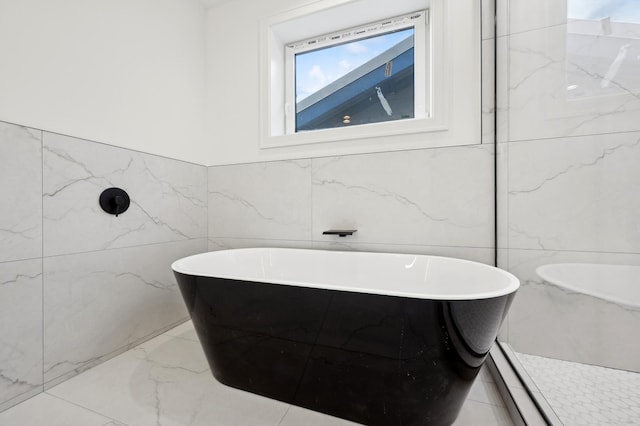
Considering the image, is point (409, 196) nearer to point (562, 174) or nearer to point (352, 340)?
point (562, 174)

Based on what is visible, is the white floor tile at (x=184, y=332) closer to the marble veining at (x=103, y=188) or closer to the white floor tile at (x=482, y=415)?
the marble veining at (x=103, y=188)

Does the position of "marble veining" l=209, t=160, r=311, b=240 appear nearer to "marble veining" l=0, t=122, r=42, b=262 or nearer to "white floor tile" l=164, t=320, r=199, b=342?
"white floor tile" l=164, t=320, r=199, b=342

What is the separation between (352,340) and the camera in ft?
2.93

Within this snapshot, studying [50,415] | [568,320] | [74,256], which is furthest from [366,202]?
[50,415]

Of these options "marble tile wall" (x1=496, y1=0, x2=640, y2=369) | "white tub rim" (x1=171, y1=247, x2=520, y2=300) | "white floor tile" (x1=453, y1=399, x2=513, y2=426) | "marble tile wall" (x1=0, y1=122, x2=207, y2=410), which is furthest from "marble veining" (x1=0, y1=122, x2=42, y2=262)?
"marble tile wall" (x1=496, y1=0, x2=640, y2=369)

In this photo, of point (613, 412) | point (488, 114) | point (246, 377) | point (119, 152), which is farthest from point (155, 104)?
point (613, 412)

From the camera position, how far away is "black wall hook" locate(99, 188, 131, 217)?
136 centimetres

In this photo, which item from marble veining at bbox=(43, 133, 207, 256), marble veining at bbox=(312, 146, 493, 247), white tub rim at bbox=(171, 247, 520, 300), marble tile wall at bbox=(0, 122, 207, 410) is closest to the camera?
white tub rim at bbox=(171, 247, 520, 300)

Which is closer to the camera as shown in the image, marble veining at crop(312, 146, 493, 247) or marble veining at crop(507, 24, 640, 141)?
marble veining at crop(507, 24, 640, 141)

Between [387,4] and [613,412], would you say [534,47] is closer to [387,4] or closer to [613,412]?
[387,4]

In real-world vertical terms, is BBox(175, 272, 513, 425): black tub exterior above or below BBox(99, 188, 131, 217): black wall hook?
below

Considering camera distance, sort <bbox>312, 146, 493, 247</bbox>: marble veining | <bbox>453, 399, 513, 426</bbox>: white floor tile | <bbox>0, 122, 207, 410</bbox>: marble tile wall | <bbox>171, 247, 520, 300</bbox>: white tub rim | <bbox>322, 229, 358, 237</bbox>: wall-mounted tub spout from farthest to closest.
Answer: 1. <bbox>322, 229, 358, 237</bbox>: wall-mounted tub spout
2. <bbox>312, 146, 493, 247</bbox>: marble veining
3. <bbox>0, 122, 207, 410</bbox>: marble tile wall
4. <bbox>453, 399, 513, 426</bbox>: white floor tile
5. <bbox>171, 247, 520, 300</bbox>: white tub rim

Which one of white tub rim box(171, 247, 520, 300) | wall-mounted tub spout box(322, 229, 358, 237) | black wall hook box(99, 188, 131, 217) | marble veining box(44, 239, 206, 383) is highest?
black wall hook box(99, 188, 131, 217)

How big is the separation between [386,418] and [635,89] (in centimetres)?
118
